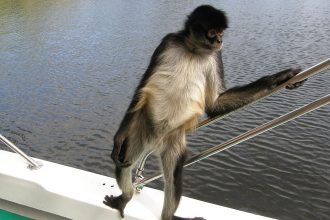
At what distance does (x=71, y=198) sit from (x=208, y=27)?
1.53 meters

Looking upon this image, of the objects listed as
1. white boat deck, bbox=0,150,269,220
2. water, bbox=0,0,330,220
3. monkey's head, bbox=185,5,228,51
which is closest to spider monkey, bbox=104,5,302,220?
monkey's head, bbox=185,5,228,51

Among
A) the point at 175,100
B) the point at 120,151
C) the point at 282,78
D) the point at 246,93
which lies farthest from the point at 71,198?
the point at 282,78

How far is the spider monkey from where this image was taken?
2898 millimetres

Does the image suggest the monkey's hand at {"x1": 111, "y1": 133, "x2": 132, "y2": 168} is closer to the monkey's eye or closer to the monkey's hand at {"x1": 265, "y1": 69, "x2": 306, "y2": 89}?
the monkey's eye

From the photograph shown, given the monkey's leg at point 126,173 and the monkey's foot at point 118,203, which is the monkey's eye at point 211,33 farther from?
the monkey's foot at point 118,203

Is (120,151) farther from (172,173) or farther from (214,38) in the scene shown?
(214,38)

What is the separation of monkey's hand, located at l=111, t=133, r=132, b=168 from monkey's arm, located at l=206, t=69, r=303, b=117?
630mm

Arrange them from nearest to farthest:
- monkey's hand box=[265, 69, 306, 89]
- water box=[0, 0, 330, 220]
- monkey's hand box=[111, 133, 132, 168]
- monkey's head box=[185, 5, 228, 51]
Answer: monkey's hand box=[265, 69, 306, 89]
monkey's head box=[185, 5, 228, 51]
monkey's hand box=[111, 133, 132, 168]
water box=[0, 0, 330, 220]

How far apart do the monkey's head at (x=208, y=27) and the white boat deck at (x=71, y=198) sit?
111 cm

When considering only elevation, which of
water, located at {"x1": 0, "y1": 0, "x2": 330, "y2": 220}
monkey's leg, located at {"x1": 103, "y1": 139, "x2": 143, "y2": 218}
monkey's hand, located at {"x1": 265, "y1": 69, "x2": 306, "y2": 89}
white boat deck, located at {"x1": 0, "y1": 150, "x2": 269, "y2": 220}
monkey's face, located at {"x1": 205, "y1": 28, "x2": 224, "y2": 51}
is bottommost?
water, located at {"x1": 0, "y1": 0, "x2": 330, "y2": 220}

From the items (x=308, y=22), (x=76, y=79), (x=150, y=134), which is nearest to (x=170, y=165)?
(x=150, y=134)

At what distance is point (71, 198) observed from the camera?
308 centimetres

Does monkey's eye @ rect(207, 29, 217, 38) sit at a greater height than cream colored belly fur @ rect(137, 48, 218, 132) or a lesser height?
greater

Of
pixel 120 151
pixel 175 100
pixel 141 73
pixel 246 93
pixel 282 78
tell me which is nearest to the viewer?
pixel 282 78
